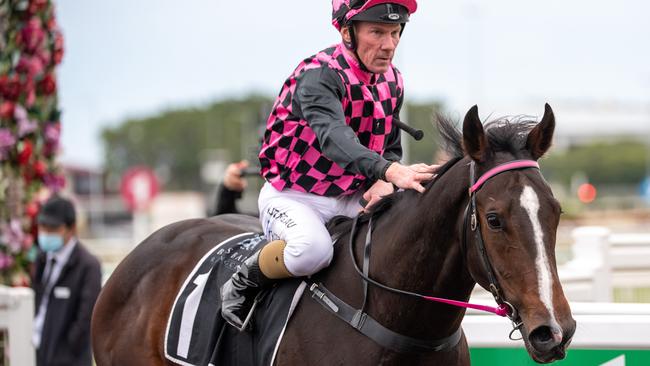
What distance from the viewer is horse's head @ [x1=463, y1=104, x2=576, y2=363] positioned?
3254mm

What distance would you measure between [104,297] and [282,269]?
5.52 feet

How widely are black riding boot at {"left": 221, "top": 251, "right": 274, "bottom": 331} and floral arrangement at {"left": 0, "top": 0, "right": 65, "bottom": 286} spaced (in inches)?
151

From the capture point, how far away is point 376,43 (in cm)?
416

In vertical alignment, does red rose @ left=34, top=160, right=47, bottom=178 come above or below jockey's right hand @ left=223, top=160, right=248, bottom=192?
below

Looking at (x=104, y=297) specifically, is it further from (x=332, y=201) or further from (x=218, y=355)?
(x=332, y=201)

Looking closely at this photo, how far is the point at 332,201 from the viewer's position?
441 cm

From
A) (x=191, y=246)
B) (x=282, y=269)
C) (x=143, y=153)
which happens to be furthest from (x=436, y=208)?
(x=143, y=153)

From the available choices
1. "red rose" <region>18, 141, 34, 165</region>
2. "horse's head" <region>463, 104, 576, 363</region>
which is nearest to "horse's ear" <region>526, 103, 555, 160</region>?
"horse's head" <region>463, 104, 576, 363</region>

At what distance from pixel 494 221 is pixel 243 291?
138 centimetres

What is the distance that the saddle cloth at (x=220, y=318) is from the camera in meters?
4.21

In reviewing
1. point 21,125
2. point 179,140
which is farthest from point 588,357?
point 179,140

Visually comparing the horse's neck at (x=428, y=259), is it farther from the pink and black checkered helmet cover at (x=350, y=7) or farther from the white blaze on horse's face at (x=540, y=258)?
the pink and black checkered helmet cover at (x=350, y=7)

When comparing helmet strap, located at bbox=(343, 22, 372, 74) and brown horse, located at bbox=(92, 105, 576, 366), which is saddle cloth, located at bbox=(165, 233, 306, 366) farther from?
helmet strap, located at bbox=(343, 22, 372, 74)

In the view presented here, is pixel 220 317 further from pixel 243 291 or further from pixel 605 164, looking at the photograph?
pixel 605 164
